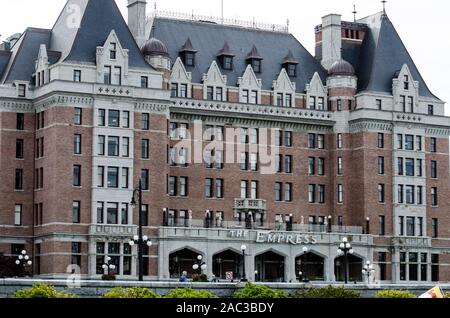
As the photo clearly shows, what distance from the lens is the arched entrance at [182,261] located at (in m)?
76.8

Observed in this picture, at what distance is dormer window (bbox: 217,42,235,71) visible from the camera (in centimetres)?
8381

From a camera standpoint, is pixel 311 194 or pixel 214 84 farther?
pixel 311 194

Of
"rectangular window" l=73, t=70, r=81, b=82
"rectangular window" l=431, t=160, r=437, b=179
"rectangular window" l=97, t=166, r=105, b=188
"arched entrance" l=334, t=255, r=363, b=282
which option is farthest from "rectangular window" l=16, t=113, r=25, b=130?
"rectangular window" l=431, t=160, r=437, b=179

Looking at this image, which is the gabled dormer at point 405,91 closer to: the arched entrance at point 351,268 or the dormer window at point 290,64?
the dormer window at point 290,64

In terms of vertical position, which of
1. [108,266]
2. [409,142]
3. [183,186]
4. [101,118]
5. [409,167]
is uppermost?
[101,118]

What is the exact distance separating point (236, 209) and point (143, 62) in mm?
14230

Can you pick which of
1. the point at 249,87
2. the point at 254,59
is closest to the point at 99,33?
the point at 249,87

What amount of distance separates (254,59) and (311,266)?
58.4 feet

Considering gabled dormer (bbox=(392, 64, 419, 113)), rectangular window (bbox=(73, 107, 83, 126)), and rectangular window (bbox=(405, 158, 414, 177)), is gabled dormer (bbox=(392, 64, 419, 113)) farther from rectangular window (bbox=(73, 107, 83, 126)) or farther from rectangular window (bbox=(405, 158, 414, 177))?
rectangular window (bbox=(73, 107, 83, 126))

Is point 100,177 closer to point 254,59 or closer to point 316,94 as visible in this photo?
point 254,59

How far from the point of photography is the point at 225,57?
8406 centimetres

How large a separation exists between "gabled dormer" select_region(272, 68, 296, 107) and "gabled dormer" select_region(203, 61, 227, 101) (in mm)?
4994
